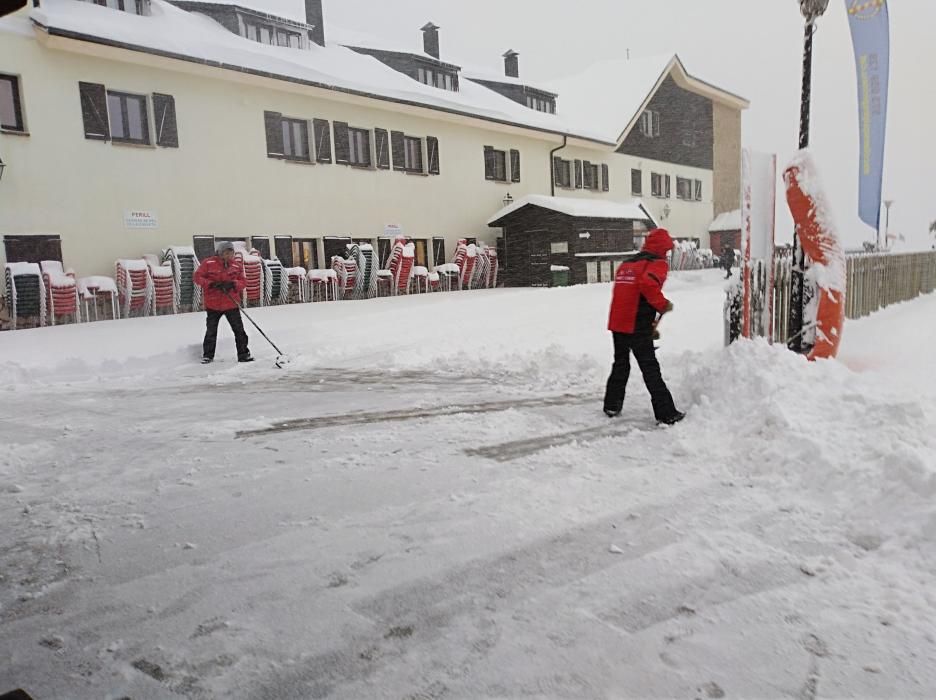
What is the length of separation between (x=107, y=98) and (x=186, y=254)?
3648 mm

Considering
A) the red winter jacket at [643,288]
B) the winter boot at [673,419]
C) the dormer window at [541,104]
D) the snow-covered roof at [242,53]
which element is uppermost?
the dormer window at [541,104]

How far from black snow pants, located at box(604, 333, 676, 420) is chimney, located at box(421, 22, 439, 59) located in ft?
86.3

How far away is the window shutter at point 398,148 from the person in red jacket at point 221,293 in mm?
11809

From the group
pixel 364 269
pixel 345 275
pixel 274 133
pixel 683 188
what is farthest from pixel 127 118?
pixel 683 188

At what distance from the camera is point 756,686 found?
2180 millimetres

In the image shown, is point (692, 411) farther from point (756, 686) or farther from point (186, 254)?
point (186, 254)

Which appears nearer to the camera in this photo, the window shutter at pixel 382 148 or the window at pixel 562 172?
the window shutter at pixel 382 148

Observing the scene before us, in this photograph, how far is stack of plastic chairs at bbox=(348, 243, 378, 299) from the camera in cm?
1862

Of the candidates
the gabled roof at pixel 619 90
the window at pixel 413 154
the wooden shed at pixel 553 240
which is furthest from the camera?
the gabled roof at pixel 619 90

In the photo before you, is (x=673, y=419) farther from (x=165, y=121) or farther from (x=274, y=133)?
(x=274, y=133)

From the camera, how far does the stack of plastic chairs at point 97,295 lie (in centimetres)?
1380

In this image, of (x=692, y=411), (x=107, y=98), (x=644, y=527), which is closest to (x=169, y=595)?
(x=644, y=527)

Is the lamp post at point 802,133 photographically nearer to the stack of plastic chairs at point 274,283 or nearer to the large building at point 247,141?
the stack of plastic chairs at point 274,283

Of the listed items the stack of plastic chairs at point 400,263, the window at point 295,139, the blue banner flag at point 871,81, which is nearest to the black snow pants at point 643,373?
the blue banner flag at point 871,81
